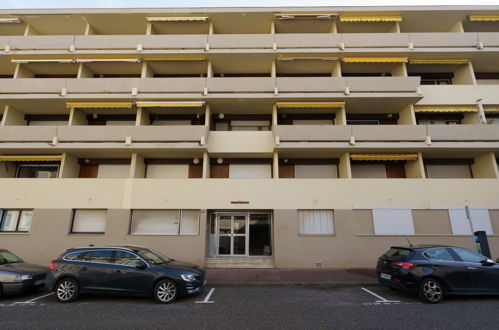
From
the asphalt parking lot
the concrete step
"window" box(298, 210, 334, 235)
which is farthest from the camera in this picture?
"window" box(298, 210, 334, 235)

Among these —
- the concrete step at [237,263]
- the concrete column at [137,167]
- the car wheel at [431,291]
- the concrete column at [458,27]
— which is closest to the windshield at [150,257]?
the concrete step at [237,263]

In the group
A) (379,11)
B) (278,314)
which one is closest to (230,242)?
(278,314)

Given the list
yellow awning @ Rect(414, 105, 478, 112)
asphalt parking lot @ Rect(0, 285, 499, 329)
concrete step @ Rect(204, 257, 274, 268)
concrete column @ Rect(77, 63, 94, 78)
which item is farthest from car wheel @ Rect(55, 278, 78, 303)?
yellow awning @ Rect(414, 105, 478, 112)

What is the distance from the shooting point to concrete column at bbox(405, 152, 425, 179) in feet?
43.5

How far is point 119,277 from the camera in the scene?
7.09m

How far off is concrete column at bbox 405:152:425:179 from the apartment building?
0.07m

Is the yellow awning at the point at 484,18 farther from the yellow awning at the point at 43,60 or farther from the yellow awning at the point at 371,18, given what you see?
the yellow awning at the point at 43,60

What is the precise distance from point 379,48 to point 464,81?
5459 millimetres

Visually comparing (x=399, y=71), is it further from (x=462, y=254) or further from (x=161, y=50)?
(x=161, y=50)

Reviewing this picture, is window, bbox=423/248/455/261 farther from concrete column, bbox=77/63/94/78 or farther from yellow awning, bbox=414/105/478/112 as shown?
concrete column, bbox=77/63/94/78

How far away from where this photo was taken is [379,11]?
15438 millimetres

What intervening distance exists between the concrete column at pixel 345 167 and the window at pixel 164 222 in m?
7.90

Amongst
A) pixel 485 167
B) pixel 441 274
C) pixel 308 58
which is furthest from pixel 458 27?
pixel 441 274

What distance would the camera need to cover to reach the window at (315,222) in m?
12.8
